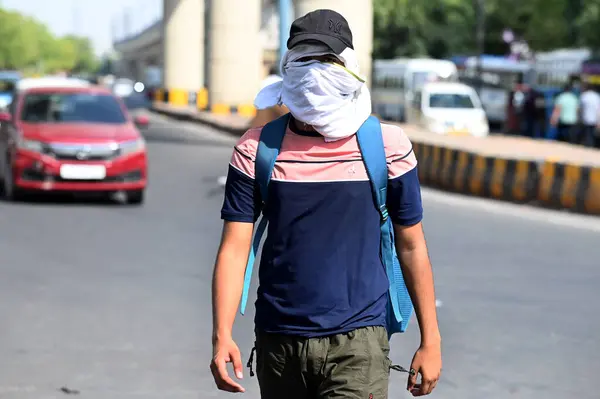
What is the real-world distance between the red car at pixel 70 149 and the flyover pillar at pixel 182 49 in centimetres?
4648

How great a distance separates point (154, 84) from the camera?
103m

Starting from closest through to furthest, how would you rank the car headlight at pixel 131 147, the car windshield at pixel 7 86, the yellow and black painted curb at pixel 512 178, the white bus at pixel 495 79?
the car headlight at pixel 131 147, the yellow and black painted curb at pixel 512 178, the car windshield at pixel 7 86, the white bus at pixel 495 79

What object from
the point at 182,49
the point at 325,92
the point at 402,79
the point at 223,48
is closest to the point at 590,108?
the point at 223,48

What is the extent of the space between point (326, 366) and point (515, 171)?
14268mm

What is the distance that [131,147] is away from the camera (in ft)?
51.4

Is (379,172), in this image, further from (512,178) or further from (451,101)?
(451,101)

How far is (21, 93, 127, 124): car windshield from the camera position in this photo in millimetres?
16109

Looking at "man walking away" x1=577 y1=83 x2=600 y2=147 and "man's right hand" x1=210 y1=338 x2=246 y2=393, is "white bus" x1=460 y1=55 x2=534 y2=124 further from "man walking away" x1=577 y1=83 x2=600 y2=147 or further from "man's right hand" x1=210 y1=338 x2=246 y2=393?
"man's right hand" x1=210 y1=338 x2=246 y2=393

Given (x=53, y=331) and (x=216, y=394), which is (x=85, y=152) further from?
(x=216, y=394)

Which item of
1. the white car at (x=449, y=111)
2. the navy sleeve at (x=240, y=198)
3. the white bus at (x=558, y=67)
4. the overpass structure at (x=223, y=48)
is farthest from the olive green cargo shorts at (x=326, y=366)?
the white bus at (x=558, y=67)

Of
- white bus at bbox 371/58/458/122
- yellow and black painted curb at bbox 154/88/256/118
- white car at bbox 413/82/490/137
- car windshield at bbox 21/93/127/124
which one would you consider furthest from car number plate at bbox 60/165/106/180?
yellow and black painted curb at bbox 154/88/256/118

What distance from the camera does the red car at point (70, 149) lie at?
1530 centimetres

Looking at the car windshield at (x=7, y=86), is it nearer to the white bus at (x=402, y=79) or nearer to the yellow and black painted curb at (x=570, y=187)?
the white bus at (x=402, y=79)

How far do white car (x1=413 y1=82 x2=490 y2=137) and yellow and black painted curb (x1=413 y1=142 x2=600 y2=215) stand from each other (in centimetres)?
1242
